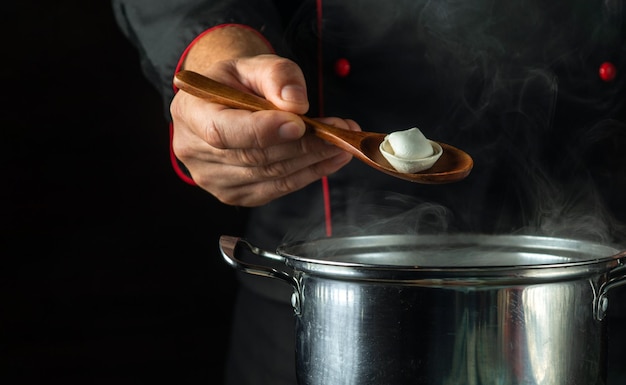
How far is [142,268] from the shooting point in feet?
6.79

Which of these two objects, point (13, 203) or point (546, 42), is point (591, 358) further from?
point (13, 203)

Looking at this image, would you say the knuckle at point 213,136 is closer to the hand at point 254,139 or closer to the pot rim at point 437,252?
the hand at point 254,139

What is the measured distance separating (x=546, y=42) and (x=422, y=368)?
67cm

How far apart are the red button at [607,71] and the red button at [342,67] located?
37cm

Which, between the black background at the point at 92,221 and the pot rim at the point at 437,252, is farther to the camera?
the black background at the point at 92,221

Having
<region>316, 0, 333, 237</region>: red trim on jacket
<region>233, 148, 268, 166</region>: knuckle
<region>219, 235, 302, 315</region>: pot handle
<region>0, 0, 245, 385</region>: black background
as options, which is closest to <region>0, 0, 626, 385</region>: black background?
<region>0, 0, 245, 385</region>: black background

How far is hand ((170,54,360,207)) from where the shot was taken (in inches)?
32.2

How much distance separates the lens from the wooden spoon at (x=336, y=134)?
0.81 metres

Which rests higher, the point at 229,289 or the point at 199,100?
the point at 199,100

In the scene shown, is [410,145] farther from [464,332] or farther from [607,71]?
[607,71]

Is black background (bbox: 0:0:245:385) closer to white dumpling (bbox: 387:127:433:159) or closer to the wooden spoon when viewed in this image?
the wooden spoon

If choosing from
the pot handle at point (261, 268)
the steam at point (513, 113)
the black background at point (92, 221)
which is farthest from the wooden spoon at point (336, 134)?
the black background at point (92, 221)

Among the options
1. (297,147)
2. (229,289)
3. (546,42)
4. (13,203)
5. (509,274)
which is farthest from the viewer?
(229,289)

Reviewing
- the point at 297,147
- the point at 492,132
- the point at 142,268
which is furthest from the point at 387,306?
the point at 142,268
